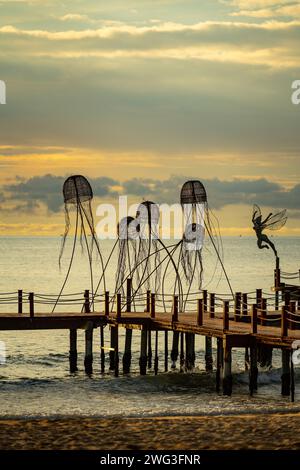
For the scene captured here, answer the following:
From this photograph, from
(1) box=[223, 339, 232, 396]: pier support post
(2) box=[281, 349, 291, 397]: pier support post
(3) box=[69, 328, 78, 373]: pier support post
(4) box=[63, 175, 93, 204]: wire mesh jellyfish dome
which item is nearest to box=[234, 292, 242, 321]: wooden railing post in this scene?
(2) box=[281, 349, 291, 397]: pier support post

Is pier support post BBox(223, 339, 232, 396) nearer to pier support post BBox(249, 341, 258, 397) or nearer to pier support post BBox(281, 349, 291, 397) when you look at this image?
pier support post BBox(249, 341, 258, 397)

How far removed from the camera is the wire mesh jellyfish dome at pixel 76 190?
1727 inches

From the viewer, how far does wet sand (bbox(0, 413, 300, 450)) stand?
1970 cm

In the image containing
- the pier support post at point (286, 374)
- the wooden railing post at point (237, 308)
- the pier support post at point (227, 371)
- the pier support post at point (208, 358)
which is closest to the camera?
the pier support post at point (227, 371)

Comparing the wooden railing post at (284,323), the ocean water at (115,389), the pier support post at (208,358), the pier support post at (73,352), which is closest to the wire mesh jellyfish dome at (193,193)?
the ocean water at (115,389)

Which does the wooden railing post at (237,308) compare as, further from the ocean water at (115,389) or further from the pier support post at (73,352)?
the pier support post at (73,352)

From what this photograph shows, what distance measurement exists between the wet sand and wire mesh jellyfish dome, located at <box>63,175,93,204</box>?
72.0ft

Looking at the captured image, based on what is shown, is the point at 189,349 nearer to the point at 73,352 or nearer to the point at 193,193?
the point at 73,352

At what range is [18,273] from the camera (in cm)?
17562

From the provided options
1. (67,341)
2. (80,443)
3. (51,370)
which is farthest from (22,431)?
(67,341)

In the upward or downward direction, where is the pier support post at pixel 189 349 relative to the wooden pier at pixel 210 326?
downward

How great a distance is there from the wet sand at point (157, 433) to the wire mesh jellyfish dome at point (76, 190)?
21937 mm
